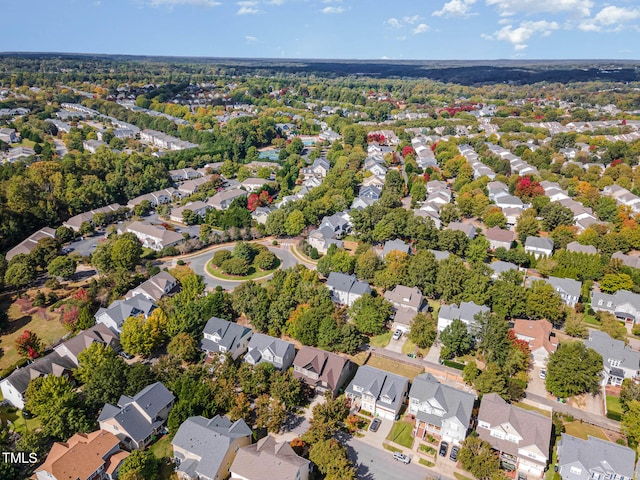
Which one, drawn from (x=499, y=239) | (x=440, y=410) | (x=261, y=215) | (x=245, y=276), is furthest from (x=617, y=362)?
(x=261, y=215)

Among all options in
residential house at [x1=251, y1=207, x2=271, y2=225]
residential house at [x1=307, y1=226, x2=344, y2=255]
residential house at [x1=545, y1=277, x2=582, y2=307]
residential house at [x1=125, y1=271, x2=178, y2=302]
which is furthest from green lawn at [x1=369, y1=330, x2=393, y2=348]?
residential house at [x1=251, y1=207, x2=271, y2=225]

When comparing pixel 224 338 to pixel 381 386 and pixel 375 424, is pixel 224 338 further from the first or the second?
pixel 375 424

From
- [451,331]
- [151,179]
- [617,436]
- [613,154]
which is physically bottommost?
[617,436]

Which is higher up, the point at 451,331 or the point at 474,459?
the point at 451,331

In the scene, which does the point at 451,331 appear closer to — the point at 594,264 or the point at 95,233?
the point at 594,264

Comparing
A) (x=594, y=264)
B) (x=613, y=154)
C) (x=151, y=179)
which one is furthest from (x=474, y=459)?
(x=613, y=154)

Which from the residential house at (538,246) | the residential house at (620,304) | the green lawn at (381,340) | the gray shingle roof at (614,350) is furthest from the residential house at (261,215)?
the gray shingle roof at (614,350)
